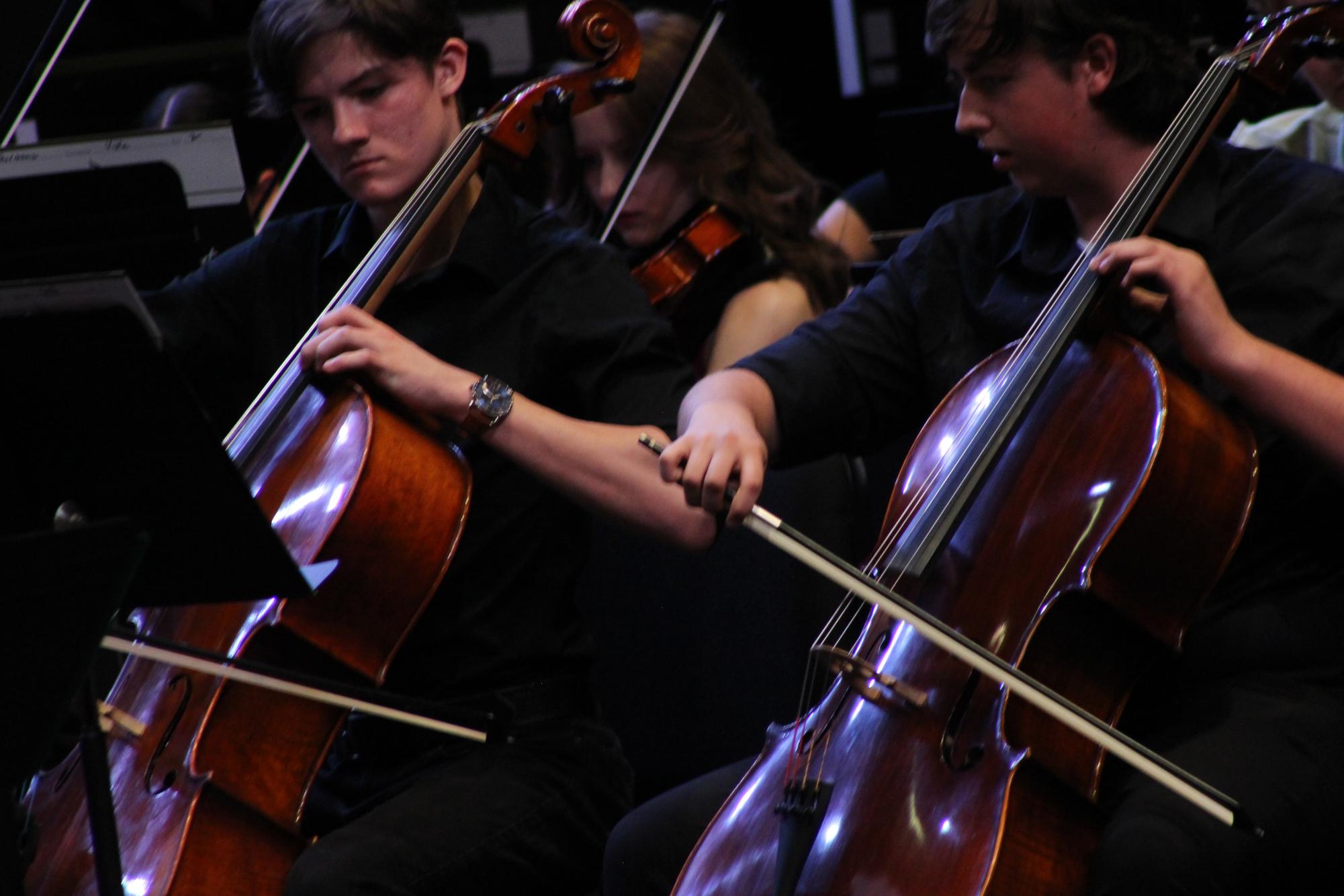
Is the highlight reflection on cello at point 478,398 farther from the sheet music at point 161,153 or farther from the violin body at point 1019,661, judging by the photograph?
the violin body at point 1019,661

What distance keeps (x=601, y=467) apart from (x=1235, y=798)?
0.66m

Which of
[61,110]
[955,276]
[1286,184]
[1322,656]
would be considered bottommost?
[61,110]

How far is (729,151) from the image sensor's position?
8.55ft

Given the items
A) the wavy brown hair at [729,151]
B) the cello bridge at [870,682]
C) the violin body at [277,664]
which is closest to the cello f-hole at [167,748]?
the violin body at [277,664]

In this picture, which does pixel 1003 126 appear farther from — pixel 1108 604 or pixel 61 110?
pixel 61 110

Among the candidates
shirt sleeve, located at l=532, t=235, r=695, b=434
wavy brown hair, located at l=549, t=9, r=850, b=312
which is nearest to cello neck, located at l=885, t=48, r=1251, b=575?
shirt sleeve, located at l=532, t=235, r=695, b=434

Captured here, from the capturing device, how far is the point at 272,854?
138 centimetres

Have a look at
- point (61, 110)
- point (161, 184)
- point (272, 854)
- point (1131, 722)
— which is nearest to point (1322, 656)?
point (1131, 722)

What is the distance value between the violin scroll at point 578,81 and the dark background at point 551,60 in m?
1.97

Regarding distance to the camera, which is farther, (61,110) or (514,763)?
(61,110)

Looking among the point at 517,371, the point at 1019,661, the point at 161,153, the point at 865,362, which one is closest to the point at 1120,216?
the point at 865,362

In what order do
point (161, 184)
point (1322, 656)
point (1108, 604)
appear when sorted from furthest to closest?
point (161, 184)
point (1322, 656)
point (1108, 604)

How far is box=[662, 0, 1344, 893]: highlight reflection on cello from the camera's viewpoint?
1.15 meters

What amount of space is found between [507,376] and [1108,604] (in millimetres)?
714
